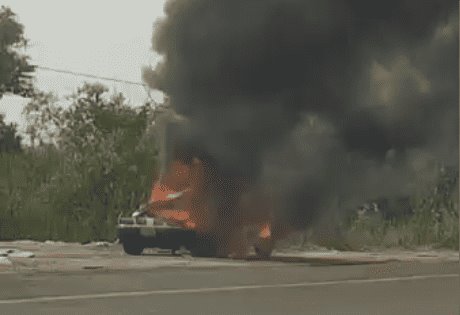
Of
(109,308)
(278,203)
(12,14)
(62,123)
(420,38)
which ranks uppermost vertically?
(12,14)

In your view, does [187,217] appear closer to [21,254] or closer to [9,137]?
[21,254]

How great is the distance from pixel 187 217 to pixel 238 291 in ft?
22.3

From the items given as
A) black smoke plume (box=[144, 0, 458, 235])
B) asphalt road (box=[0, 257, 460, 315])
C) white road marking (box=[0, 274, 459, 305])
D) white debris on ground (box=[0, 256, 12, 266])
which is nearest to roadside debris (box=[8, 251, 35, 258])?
white debris on ground (box=[0, 256, 12, 266])

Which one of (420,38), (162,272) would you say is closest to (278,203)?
(162,272)

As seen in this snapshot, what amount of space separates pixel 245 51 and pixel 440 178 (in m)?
10.7

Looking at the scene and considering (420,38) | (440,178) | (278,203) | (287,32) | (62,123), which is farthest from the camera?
(62,123)

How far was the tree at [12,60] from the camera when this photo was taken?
→ 43969 mm

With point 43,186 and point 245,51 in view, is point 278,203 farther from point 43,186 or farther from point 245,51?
point 43,186

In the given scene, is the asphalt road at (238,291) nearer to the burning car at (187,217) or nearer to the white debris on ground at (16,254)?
the burning car at (187,217)

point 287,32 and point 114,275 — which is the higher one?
point 287,32

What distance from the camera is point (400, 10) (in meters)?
14.0

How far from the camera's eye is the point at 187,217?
19.5 meters

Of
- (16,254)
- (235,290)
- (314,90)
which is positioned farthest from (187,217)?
(235,290)

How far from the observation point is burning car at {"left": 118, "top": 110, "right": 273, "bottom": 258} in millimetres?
18469
